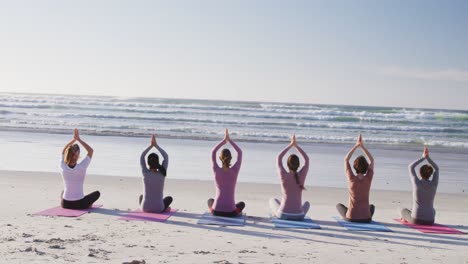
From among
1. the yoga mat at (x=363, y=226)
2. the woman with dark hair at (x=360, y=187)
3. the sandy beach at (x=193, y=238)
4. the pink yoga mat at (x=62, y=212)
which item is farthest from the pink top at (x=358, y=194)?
the pink yoga mat at (x=62, y=212)

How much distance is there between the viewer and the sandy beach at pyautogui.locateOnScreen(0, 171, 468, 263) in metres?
5.78

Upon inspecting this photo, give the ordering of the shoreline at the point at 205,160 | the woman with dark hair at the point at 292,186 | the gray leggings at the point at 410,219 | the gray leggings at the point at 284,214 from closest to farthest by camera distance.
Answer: the woman with dark hair at the point at 292,186
the gray leggings at the point at 284,214
the gray leggings at the point at 410,219
the shoreline at the point at 205,160

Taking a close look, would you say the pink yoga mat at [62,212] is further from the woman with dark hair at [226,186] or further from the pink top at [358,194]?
the pink top at [358,194]

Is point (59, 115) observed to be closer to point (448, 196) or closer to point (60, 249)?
point (448, 196)

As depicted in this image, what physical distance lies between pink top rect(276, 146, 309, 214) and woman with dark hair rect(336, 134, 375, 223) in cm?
69

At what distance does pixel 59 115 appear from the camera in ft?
118

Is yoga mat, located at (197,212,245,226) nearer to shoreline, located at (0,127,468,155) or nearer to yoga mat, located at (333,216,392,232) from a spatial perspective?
yoga mat, located at (333,216,392,232)

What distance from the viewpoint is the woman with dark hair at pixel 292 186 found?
318 inches

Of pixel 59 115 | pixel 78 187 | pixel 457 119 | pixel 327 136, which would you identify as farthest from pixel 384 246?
pixel 457 119

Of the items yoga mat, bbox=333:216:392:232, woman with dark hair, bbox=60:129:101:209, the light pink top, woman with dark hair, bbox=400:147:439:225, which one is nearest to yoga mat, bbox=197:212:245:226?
yoga mat, bbox=333:216:392:232

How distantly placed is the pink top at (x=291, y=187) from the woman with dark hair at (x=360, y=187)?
0.69 meters

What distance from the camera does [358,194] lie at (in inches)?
322

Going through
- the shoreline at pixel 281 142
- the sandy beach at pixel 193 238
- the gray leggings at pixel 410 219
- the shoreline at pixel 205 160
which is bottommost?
the sandy beach at pixel 193 238

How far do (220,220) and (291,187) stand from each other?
1174mm
